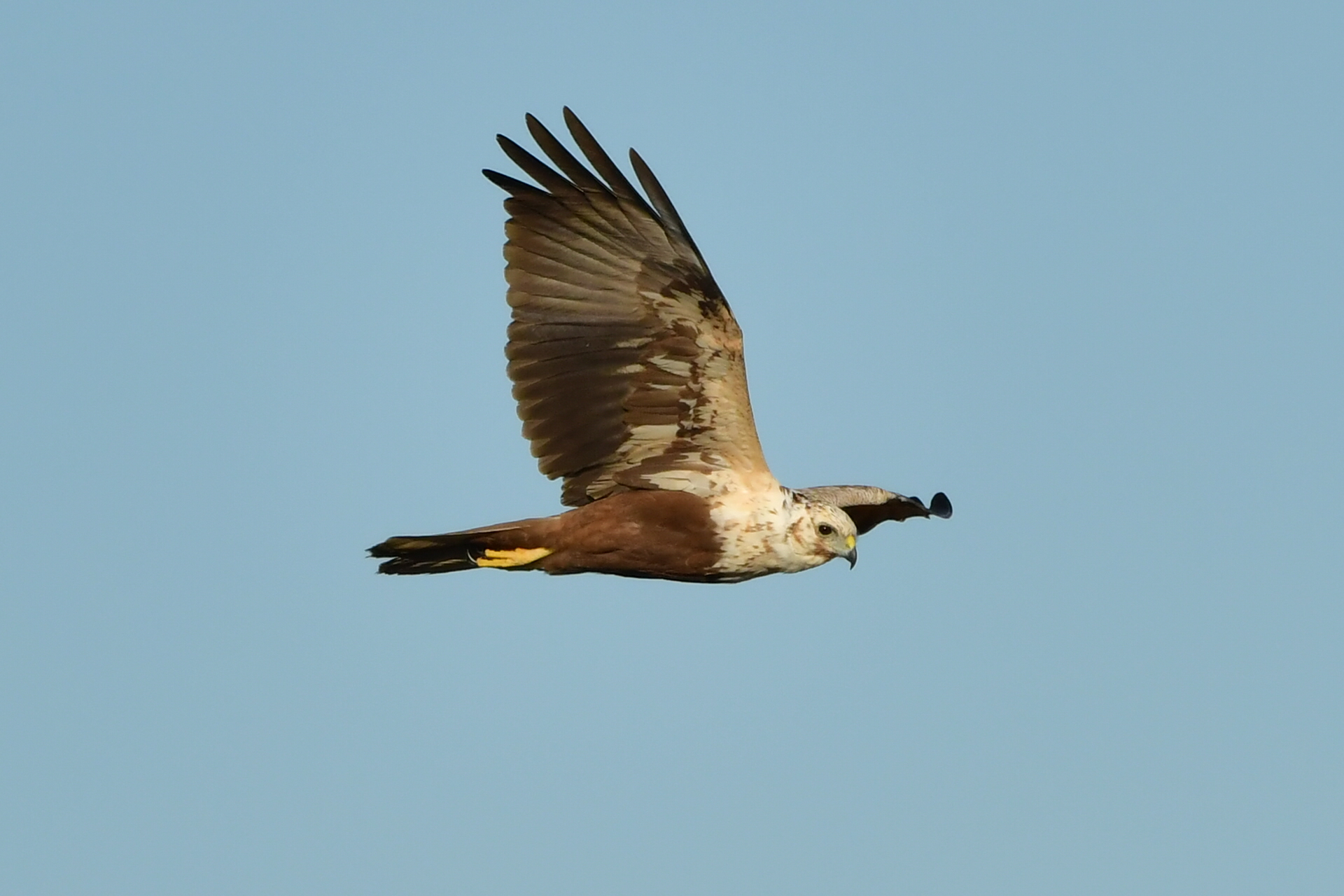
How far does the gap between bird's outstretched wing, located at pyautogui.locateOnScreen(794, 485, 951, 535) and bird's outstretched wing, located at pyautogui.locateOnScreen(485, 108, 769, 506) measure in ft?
5.04

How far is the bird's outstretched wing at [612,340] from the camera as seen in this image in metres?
10.3

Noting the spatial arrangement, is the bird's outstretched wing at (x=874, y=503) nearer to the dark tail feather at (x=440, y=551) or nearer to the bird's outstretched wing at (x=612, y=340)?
the bird's outstretched wing at (x=612, y=340)

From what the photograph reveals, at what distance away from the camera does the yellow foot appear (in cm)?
1070

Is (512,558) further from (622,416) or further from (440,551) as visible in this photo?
(622,416)

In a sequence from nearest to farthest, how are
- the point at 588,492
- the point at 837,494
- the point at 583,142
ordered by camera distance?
the point at 583,142 → the point at 588,492 → the point at 837,494

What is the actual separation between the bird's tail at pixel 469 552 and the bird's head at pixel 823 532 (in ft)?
4.98

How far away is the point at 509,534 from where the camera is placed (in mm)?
10648

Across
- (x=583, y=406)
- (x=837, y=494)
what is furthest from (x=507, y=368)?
(x=837, y=494)

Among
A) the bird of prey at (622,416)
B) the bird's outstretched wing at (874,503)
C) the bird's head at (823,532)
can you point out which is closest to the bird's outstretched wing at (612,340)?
the bird of prey at (622,416)

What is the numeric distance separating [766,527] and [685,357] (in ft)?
3.76

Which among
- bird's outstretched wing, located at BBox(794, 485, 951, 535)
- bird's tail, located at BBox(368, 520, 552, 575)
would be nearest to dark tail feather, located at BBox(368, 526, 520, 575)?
bird's tail, located at BBox(368, 520, 552, 575)

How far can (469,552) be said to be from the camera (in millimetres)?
10711

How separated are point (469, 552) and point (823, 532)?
2132mm

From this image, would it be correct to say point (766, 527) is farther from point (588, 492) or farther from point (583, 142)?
point (583, 142)
